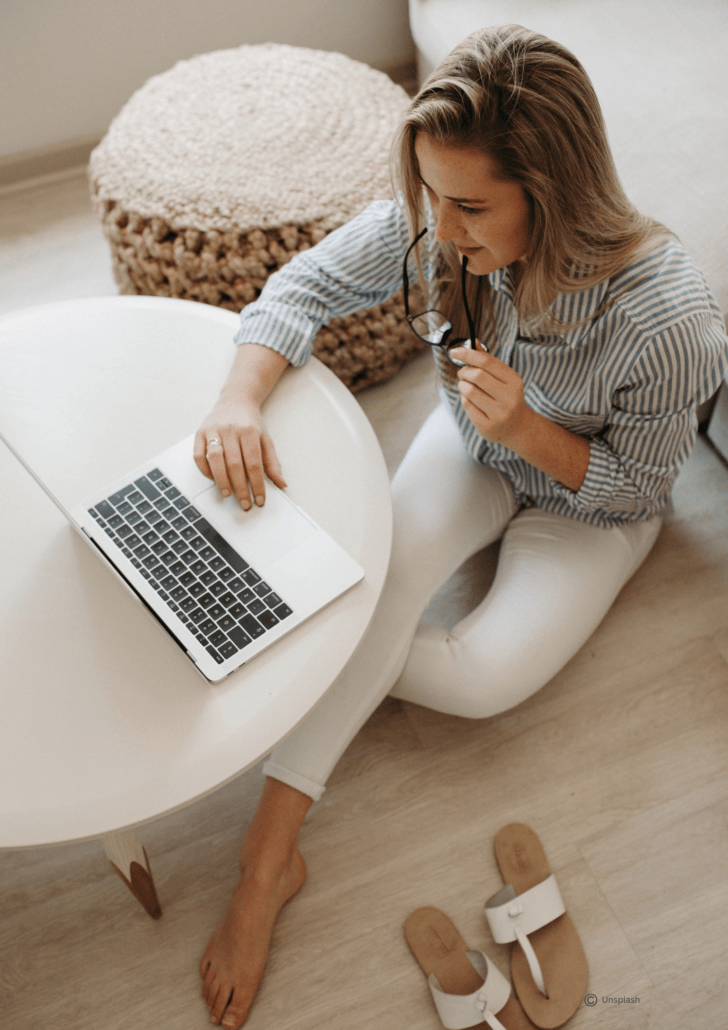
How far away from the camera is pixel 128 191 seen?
4.49ft

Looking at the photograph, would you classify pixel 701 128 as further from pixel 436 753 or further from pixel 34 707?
pixel 34 707

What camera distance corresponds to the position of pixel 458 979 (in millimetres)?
1015

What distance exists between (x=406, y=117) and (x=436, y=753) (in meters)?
0.86

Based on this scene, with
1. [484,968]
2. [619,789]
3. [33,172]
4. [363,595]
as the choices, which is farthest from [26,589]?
[33,172]

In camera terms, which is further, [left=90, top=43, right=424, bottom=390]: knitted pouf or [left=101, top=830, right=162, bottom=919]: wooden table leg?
[left=90, top=43, right=424, bottom=390]: knitted pouf

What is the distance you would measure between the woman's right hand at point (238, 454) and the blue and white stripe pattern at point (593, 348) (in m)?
0.11

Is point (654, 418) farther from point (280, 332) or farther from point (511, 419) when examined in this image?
point (280, 332)

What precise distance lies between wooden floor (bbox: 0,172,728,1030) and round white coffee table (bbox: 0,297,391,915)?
0.39ft

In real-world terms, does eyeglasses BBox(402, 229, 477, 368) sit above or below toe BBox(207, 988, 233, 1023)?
above

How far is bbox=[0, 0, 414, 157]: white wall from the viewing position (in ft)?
6.03

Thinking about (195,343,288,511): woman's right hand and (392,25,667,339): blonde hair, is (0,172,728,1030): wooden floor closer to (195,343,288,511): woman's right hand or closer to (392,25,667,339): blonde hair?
(195,343,288,511): woman's right hand

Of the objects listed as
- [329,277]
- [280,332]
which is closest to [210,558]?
[280,332]

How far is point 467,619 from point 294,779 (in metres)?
0.32

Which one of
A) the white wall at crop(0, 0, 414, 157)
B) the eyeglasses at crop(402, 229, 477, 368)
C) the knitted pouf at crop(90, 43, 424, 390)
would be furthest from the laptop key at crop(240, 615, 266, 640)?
the white wall at crop(0, 0, 414, 157)
